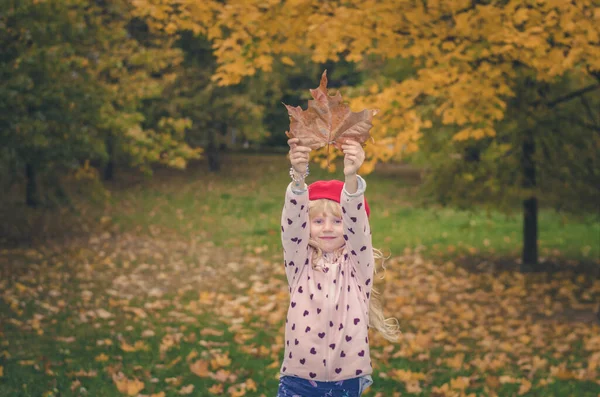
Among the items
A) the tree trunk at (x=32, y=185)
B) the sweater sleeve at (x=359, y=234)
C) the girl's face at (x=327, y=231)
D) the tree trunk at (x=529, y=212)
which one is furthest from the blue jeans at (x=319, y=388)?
the tree trunk at (x=32, y=185)

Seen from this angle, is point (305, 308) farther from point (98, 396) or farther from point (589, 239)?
point (589, 239)

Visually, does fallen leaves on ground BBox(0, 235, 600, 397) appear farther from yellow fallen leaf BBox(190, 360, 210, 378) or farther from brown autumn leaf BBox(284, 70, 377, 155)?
brown autumn leaf BBox(284, 70, 377, 155)

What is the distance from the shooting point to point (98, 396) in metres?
5.11

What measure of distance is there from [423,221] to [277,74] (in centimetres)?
1356

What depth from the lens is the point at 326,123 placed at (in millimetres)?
2854

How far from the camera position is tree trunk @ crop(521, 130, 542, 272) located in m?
10.2

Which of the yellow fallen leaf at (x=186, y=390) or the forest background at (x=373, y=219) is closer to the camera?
the yellow fallen leaf at (x=186, y=390)

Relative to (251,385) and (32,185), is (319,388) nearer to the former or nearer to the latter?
(251,385)

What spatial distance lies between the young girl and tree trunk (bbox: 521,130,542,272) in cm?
740

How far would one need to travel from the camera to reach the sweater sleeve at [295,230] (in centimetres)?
296

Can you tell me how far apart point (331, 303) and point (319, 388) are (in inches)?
13.8

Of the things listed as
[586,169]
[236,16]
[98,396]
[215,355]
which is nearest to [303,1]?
[236,16]

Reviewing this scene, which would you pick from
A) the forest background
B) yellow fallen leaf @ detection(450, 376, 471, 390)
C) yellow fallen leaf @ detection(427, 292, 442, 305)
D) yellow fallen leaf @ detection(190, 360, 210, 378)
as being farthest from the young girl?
yellow fallen leaf @ detection(427, 292, 442, 305)

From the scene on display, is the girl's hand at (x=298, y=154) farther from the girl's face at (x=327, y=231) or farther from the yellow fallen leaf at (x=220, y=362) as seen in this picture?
the yellow fallen leaf at (x=220, y=362)
